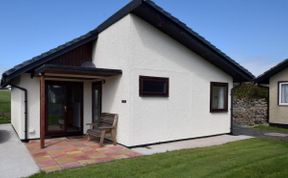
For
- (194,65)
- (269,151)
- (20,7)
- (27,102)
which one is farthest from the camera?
(20,7)

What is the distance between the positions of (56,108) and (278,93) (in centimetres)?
1266

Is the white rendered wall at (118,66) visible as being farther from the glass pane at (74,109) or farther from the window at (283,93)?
the window at (283,93)

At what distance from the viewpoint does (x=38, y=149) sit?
8234mm

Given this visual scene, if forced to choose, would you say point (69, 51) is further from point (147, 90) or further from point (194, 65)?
point (194, 65)

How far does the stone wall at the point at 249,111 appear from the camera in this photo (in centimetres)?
1616

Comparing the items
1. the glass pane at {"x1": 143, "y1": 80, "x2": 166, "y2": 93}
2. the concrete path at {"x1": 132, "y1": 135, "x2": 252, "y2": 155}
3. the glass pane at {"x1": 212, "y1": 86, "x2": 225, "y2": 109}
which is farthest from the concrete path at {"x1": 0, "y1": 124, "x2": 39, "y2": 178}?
the glass pane at {"x1": 212, "y1": 86, "x2": 225, "y2": 109}

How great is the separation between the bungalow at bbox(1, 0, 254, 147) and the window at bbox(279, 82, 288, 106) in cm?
471

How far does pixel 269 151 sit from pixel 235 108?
8757mm

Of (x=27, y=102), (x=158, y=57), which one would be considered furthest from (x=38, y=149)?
(x=158, y=57)

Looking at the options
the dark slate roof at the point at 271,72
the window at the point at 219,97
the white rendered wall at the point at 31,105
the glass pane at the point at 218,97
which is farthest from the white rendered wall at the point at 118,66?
the dark slate roof at the point at 271,72

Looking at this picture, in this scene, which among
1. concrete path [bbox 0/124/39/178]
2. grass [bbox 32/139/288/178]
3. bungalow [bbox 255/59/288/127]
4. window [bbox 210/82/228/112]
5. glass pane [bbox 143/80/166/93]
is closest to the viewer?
grass [bbox 32/139/288/178]

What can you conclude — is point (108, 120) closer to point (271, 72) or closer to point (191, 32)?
point (191, 32)

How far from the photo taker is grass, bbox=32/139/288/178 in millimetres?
5555

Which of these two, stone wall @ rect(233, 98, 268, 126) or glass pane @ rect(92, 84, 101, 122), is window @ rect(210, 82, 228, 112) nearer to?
glass pane @ rect(92, 84, 101, 122)
